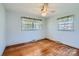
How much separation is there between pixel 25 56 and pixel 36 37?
32 cm

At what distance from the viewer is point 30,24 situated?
115cm

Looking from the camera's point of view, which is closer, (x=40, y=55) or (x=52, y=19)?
(x=40, y=55)

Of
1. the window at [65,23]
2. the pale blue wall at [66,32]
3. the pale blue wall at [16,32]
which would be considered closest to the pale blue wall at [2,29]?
the pale blue wall at [16,32]

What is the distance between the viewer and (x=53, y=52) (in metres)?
1.11

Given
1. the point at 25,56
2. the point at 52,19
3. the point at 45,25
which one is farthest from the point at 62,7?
the point at 25,56

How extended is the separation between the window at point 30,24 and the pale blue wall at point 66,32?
18 centimetres

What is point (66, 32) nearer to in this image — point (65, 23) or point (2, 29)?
point (65, 23)

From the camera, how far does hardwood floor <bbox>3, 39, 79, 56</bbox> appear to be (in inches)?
42.3

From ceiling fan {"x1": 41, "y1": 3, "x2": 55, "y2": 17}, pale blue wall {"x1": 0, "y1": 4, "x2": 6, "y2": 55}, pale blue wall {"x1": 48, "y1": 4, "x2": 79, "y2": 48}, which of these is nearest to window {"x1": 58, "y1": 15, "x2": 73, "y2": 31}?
pale blue wall {"x1": 48, "y1": 4, "x2": 79, "y2": 48}

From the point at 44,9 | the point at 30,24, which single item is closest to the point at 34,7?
the point at 44,9

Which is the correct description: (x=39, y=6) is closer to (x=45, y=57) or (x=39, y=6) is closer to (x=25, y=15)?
(x=25, y=15)

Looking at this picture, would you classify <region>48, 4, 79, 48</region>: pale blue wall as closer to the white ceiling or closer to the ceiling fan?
the white ceiling

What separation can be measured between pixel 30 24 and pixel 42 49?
42cm

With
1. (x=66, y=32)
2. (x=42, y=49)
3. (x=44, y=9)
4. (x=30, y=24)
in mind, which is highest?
(x=44, y=9)
